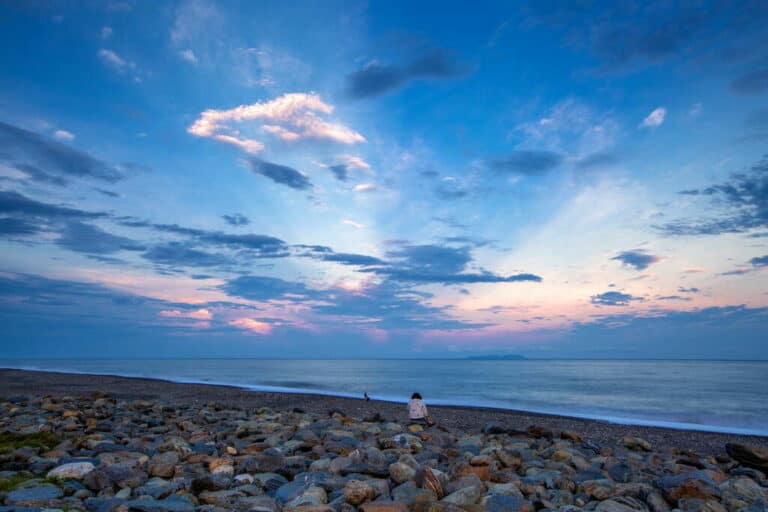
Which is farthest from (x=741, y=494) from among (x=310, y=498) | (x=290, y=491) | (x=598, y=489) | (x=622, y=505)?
(x=290, y=491)

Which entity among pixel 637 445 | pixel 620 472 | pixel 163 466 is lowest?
pixel 637 445

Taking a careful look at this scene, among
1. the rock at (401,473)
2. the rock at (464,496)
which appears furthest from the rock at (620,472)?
the rock at (401,473)

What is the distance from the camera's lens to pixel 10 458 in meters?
7.48

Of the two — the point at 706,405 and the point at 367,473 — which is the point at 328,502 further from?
the point at 706,405

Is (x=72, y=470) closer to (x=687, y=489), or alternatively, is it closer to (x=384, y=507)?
(x=384, y=507)

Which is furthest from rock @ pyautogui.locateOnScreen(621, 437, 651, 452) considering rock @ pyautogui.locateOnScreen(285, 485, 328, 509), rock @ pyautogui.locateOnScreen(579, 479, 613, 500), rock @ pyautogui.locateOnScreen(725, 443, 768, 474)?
rock @ pyautogui.locateOnScreen(285, 485, 328, 509)

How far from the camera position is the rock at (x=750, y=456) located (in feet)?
32.5

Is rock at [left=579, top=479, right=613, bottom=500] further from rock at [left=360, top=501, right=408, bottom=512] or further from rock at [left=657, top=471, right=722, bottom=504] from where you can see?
rock at [left=360, top=501, right=408, bottom=512]

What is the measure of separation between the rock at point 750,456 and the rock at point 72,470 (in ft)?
39.0

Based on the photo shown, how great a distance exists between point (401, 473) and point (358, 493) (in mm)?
1055

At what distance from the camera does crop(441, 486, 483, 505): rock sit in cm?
557

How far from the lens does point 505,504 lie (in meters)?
5.57

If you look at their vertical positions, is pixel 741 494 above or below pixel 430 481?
below

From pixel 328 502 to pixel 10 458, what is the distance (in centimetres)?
528
